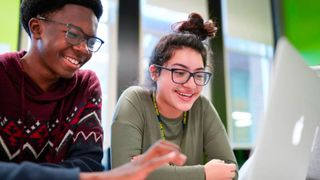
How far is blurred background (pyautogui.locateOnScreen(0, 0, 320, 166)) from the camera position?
283 centimetres

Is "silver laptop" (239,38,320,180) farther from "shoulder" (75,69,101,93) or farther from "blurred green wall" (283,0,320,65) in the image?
"blurred green wall" (283,0,320,65)

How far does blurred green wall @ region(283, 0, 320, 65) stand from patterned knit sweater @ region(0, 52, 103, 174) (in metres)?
3.24

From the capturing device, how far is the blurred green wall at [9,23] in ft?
7.93

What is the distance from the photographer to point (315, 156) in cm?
102

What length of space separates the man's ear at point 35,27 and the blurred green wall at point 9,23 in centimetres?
154

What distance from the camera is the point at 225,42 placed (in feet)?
11.6

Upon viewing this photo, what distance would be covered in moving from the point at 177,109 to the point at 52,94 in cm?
57

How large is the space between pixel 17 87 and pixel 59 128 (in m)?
0.20

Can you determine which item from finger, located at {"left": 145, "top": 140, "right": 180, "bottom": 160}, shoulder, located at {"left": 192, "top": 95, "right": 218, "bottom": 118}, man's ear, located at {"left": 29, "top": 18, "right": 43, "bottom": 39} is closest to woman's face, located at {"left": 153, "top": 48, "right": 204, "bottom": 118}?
shoulder, located at {"left": 192, "top": 95, "right": 218, "bottom": 118}

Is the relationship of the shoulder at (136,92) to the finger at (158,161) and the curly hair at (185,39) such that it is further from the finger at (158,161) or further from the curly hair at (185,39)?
the finger at (158,161)

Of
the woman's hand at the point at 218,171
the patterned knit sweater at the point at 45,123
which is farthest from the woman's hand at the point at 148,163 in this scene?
the woman's hand at the point at 218,171

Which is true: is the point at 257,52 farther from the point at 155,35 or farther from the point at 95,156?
the point at 95,156

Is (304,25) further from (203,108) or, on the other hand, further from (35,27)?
(35,27)

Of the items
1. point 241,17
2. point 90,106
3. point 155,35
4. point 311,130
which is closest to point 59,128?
point 90,106
